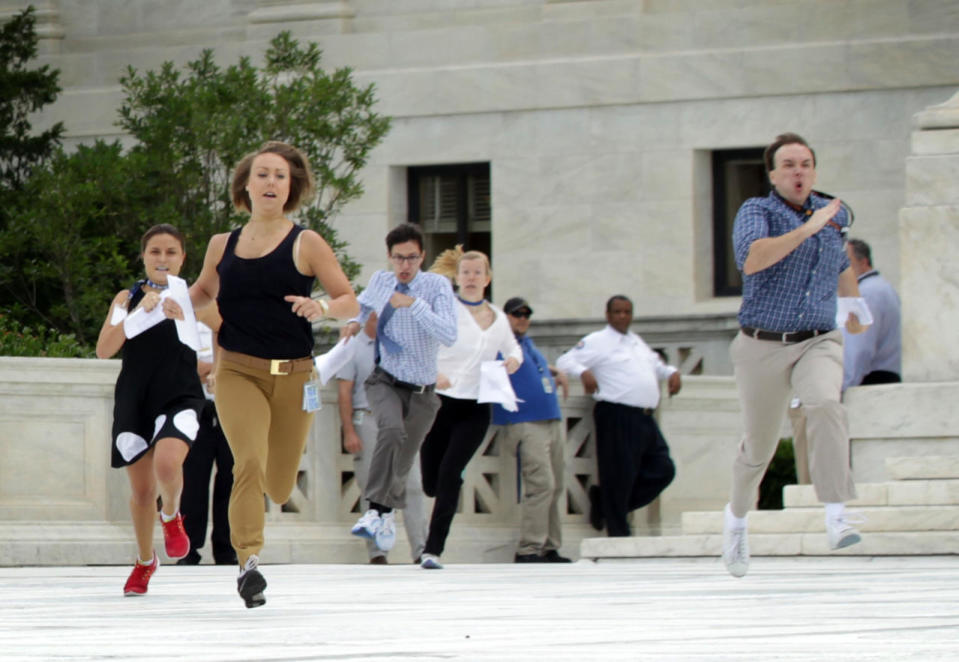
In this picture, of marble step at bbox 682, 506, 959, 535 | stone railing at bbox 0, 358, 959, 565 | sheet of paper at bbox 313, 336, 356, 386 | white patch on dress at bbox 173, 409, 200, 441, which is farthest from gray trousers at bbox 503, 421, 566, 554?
white patch on dress at bbox 173, 409, 200, 441

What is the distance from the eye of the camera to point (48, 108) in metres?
24.7

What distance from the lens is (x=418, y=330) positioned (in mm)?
13023

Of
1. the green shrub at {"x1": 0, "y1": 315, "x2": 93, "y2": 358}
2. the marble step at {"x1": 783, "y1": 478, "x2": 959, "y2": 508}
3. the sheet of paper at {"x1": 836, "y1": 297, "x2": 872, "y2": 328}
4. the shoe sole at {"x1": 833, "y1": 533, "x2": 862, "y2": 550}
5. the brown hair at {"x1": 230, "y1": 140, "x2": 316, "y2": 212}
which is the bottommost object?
the marble step at {"x1": 783, "y1": 478, "x2": 959, "y2": 508}

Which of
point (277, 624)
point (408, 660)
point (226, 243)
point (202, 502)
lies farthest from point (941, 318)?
point (408, 660)

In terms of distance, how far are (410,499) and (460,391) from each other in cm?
104

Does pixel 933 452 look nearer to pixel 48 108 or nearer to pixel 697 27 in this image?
pixel 697 27

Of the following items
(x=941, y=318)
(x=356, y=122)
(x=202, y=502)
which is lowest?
(x=202, y=502)

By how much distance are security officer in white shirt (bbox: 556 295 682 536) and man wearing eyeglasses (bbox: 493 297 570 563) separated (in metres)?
0.96

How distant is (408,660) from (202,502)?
28.6 ft

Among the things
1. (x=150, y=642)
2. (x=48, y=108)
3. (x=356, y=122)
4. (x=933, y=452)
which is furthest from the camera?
(x=48, y=108)

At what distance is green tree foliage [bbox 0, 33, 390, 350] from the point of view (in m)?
18.3

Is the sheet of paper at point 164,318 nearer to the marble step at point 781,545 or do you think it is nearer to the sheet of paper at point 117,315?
the sheet of paper at point 117,315

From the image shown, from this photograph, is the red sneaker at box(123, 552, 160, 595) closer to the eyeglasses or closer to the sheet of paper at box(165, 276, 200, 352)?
the sheet of paper at box(165, 276, 200, 352)

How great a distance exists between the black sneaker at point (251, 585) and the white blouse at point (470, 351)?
213 inches
